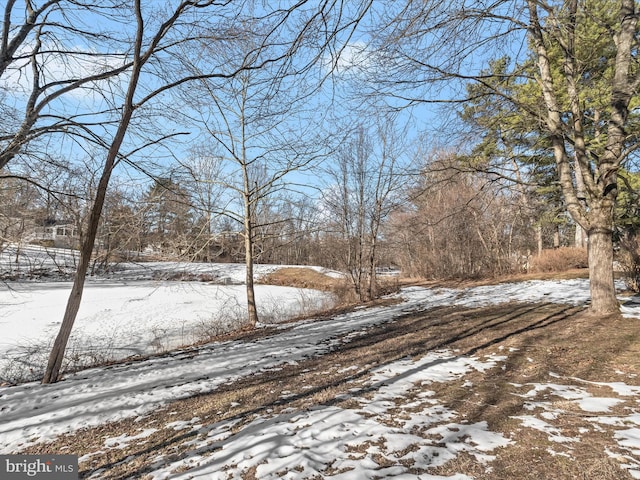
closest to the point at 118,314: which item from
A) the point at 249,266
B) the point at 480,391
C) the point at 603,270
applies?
the point at 249,266

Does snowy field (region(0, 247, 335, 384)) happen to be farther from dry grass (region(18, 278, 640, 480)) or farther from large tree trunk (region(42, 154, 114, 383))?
dry grass (region(18, 278, 640, 480))

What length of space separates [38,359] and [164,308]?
19.8 feet

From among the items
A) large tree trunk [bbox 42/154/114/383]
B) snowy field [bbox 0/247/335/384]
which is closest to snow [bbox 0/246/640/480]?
large tree trunk [bbox 42/154/114/383]

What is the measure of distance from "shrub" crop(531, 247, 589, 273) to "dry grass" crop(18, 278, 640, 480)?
944 centimetres

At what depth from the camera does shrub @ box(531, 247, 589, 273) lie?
14766 millimetres

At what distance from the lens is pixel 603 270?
6.04 metres

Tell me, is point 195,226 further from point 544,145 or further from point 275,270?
point 275,270

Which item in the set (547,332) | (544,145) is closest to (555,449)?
(547,332)

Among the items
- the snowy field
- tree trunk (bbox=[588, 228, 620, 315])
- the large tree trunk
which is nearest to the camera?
the large tree trunk

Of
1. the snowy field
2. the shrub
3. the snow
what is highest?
the shrub

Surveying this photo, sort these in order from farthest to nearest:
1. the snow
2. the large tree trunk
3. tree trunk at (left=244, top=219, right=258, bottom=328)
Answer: tree trunk at (left=244, top=219, right=258, bottom=328), the large tree trunk, the snow

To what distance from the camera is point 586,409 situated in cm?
301

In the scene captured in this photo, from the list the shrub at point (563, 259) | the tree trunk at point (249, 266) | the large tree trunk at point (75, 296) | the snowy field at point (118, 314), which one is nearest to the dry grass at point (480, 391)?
the large tree trunk at point (75, 296)

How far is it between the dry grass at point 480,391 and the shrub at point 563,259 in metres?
9.44
